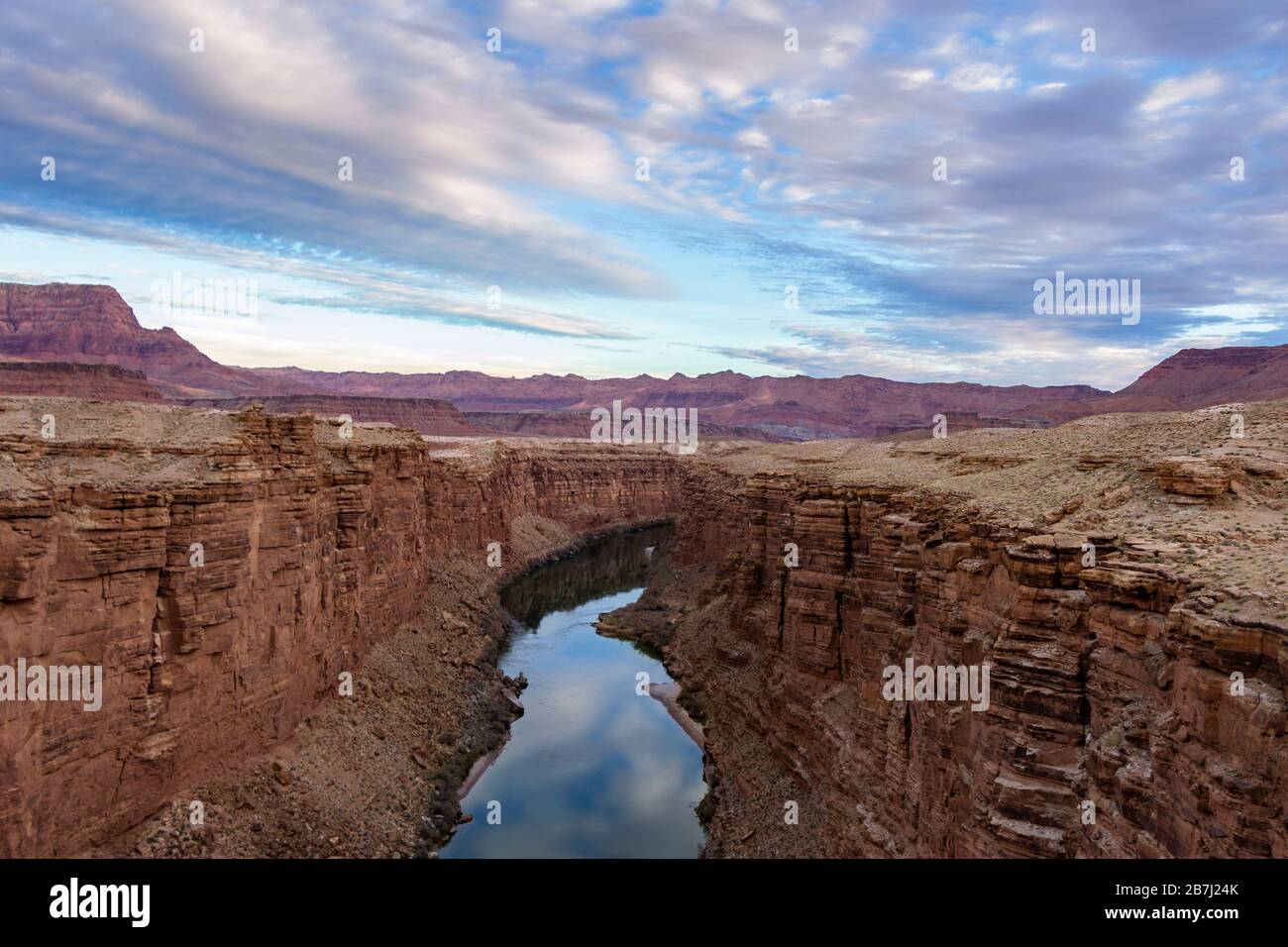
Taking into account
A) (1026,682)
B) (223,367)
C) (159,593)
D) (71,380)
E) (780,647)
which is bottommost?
(780,647)

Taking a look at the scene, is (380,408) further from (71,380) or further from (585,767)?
(585,767)

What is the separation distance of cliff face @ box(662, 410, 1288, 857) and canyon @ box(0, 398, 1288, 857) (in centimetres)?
5

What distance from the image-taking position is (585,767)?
1242 inches

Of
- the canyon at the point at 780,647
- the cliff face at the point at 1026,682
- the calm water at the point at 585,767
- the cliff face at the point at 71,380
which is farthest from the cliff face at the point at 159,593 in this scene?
the cliff face at the point at 71,380

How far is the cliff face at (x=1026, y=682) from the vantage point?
853cm

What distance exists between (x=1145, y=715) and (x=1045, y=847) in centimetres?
235

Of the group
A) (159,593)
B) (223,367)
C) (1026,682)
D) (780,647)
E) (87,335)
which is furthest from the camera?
(223,367)

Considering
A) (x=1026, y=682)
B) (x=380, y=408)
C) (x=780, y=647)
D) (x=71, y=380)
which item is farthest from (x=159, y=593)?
(x=380, y=408)

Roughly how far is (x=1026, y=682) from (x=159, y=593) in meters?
16.8

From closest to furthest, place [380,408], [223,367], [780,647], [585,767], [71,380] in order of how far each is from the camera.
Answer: [780,647]
[585,767]
[71,380]
[380,408]
[223,367]

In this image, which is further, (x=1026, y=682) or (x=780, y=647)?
(x=780, y=647)

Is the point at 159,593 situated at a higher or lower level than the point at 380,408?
lower

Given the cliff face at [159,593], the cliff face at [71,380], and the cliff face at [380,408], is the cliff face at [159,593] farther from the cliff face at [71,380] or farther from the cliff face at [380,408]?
the cliff face at [380,408]

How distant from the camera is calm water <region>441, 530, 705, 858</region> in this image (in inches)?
1025
